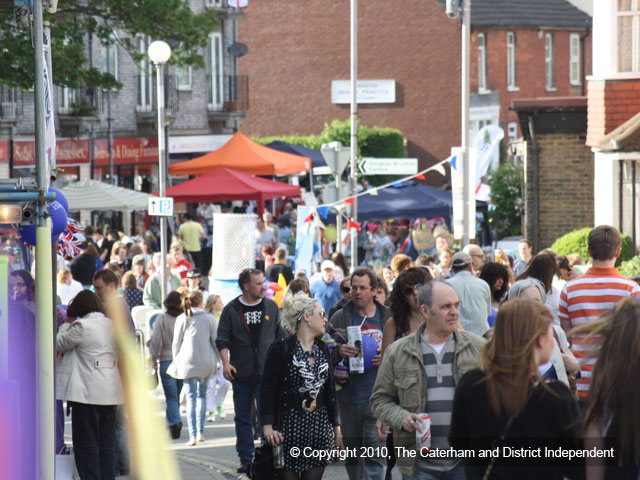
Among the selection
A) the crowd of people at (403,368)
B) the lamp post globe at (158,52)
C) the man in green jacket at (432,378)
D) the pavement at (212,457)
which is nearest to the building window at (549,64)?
the lamp post globe at (158,52)

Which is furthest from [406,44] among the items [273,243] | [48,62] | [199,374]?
[48,62]

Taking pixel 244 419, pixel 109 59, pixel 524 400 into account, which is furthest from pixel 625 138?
pixel 109 59

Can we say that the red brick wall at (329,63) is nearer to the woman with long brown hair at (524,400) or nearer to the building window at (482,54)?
the building window at (482,54)

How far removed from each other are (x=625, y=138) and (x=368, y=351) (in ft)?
31.6

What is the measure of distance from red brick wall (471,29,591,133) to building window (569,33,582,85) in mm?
217

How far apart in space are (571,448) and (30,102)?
2886 cm

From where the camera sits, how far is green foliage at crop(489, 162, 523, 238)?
1267 inches

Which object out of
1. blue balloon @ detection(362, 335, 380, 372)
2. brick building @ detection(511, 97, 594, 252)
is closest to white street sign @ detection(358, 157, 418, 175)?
brick building @ detection(511, 97, 594, 252)

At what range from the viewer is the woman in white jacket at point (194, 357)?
11.7m

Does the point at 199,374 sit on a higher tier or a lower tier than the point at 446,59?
lower

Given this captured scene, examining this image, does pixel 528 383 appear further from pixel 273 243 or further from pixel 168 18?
pixel 273 243

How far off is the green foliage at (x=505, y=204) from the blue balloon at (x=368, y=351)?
78.6 ft

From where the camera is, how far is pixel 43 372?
6227 millimetres

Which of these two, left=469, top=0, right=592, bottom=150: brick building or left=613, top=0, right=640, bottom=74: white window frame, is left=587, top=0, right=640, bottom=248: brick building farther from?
left=469, top=0, right=592, bottom=150: brick building
